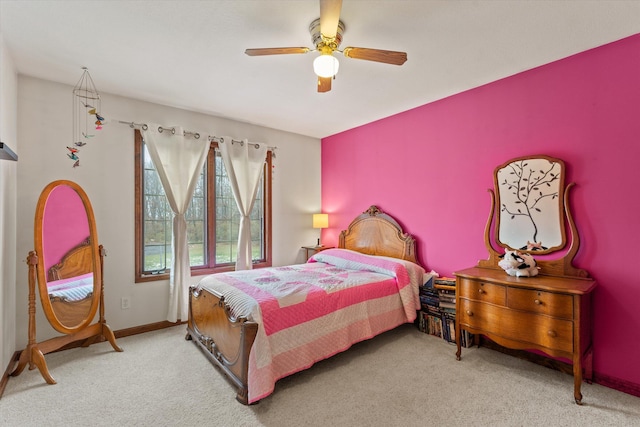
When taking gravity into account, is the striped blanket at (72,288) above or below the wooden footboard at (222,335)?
above

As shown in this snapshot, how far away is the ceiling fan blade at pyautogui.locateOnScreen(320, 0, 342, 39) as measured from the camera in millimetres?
1602

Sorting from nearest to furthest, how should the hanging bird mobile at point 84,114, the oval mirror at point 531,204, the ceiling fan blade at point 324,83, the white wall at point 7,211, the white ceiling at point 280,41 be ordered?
the white ceiling at point 280,41 → the ceiling fan blade at point 324,83 → the white wall at point 7,211 → the oval mirror at point 531,204 → the hanging bird mobile at point 84,114

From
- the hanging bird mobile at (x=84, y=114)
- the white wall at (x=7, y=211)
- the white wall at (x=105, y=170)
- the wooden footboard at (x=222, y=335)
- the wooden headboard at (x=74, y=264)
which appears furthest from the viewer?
the hanging bird mobile at (x=84, y=114)

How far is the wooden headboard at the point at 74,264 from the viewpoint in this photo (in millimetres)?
2670

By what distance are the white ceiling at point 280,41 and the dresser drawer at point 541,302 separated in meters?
1.92

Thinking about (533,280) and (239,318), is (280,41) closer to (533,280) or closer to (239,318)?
(239,318)

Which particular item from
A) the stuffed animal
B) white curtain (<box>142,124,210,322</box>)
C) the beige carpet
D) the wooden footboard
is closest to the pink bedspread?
the wooden footboard

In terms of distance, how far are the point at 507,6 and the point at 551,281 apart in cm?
201

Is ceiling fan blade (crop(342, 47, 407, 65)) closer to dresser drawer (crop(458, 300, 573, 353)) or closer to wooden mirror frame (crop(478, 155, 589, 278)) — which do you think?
wooden mirror frame (crop(478, 155, 589, 278))

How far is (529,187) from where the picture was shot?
2.72m

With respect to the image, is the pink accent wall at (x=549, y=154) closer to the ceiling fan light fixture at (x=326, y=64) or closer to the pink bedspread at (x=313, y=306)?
the pink bedspread at (x=313, y=306)

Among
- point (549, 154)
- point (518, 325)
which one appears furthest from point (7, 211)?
point (549, 154)

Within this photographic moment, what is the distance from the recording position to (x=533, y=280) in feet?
7.89

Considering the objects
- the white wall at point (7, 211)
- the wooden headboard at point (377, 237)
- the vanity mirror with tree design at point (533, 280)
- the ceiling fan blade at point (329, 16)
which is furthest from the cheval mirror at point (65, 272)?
the vanity mirror with tree design at point (533, 280)
